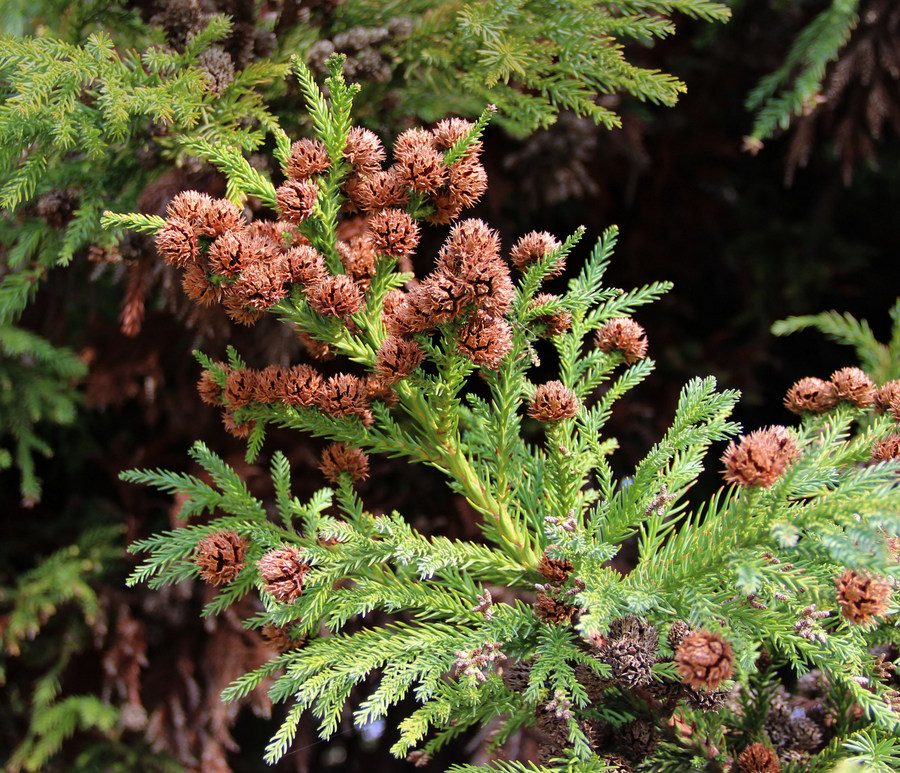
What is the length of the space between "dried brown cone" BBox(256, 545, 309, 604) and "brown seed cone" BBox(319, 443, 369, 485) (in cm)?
11

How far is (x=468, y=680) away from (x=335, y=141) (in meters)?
0.44

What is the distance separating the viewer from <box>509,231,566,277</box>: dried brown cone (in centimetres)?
62

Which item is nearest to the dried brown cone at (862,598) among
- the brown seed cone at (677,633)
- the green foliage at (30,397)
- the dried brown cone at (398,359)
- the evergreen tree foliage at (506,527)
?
the evergreen tree foliage at (506,527)

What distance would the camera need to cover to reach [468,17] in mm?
761

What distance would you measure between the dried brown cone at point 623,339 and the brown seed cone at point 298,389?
0.89 feet

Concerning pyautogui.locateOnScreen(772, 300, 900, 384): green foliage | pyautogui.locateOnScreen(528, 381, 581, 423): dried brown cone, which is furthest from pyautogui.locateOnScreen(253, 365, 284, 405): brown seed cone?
pyautogui.locateOnScreen(772, 300, 900, 384): green foliage

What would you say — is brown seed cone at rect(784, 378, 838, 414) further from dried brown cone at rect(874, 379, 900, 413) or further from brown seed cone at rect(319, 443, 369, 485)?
brown seed cone at rect(319, 443, 369, 485)

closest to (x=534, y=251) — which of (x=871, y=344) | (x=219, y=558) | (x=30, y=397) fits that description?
(x=219, y=558)

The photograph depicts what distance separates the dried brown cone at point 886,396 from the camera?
63 cm

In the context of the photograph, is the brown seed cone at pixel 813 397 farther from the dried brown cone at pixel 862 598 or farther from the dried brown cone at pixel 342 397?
the dried brown cone at pixel 342 397

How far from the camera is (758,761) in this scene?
593mm

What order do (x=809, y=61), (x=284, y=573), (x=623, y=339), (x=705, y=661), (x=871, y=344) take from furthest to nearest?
(x=809, y=61) → (x=871, y=344) → (x=623, y=339) → (x=284, y=573) → (x=705, y=661)

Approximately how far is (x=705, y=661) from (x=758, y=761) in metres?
0.23

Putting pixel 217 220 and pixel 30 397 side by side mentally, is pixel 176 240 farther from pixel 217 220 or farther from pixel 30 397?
pixel 30 397
